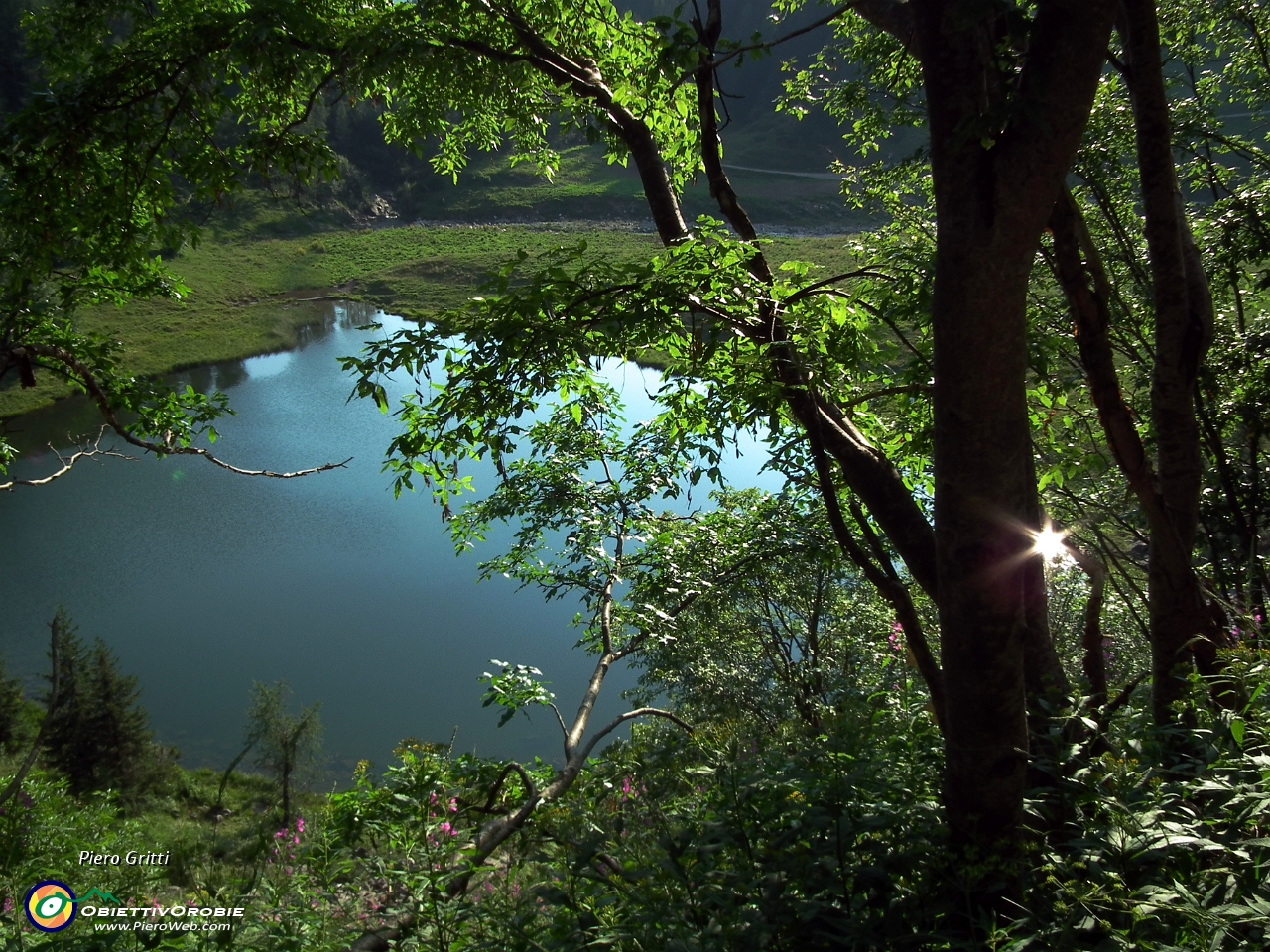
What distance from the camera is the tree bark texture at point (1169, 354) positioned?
9.37 ft

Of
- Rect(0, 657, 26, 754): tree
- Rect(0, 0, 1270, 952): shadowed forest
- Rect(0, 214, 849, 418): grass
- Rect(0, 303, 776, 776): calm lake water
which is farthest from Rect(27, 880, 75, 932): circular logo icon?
Rect(0, 214, 849, 418): grass

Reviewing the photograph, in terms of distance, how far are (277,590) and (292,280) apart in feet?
102

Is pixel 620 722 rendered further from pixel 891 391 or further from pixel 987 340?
pixel 987 340

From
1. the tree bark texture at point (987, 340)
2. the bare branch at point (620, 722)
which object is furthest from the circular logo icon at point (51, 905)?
the tree bark texture at point (987, 340)

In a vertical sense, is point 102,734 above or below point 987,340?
below

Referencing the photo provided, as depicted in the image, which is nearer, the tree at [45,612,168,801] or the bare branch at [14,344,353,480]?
the bare branch at [14,344,353,480]

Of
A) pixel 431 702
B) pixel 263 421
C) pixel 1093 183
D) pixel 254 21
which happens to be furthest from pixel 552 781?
pixel 263 421

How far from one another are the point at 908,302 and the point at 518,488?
3694 mm

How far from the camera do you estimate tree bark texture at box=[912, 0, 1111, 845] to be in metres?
1.91

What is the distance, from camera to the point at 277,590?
16.7 m

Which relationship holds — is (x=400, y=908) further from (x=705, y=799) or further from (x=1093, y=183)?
(x=1093, y=183)

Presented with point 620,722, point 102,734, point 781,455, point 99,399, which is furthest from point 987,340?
point 102,734

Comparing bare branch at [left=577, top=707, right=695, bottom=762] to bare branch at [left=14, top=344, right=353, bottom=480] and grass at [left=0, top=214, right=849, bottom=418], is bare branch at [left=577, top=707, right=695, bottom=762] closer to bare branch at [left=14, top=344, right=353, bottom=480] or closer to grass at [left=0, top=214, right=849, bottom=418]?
bare branch at [left=14, top=344, right=353, bottom=480]

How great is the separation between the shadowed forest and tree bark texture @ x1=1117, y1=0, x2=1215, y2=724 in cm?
1
